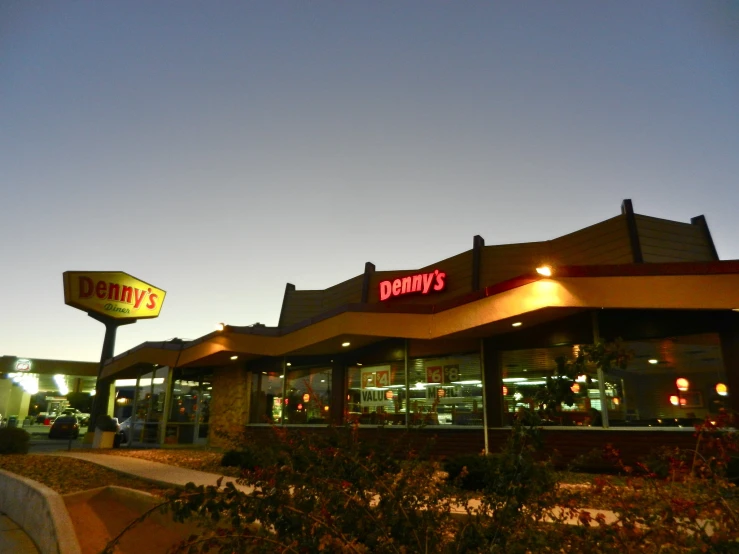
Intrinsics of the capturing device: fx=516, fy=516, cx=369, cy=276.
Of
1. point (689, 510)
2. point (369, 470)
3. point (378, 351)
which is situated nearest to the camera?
point (689, 510)

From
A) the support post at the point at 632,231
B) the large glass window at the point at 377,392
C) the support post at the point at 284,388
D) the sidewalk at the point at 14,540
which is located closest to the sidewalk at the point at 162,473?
the sidewalk at the point at 14,540

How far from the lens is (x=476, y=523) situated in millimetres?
3246

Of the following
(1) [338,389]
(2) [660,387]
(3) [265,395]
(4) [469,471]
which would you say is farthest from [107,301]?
(2) [660,387]

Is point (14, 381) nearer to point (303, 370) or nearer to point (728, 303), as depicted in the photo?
point (303, 370)

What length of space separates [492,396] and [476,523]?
975 centimetres

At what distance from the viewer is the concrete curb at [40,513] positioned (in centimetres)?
607

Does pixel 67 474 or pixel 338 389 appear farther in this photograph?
pixel 338 389

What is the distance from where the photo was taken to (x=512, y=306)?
10516 millimetres

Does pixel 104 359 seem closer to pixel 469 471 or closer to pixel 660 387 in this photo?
pixel 469 471

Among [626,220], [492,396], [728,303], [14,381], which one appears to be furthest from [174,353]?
[14,381]

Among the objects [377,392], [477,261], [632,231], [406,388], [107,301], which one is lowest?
[377,392]

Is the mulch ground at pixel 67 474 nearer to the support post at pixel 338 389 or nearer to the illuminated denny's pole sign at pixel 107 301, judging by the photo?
the support post at pixel 338 389

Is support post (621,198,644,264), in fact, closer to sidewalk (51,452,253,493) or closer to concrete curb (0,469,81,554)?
sidewalk (51,452,253,493)

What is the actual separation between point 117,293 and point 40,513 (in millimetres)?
22524
